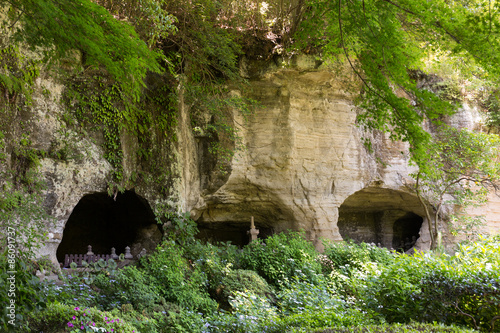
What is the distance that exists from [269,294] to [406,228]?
12142mm

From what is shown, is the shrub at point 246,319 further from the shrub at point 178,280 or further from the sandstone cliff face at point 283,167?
the sandstone cliff face at point 283,167

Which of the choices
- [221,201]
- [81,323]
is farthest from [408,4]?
[221,201]

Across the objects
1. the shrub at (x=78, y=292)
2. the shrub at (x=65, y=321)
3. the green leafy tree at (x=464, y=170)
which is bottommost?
the shrub at (x=78, y=292)

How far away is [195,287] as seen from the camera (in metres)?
7.43

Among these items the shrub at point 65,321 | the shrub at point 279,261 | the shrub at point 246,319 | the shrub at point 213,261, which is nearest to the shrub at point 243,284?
the shrub at point 213,261

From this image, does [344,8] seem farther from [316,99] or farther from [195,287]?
[316,99]

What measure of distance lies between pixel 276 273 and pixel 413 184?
7438 mm

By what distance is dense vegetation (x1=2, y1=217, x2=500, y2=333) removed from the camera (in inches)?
178

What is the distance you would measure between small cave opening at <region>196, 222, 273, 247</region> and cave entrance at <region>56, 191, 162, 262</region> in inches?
92.5

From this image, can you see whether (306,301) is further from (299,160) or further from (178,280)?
(299,160)

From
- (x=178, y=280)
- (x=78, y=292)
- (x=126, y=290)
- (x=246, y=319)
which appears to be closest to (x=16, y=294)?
(x=246, y=319)

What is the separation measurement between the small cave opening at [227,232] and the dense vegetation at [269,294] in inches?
163

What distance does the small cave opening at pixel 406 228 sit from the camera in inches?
687

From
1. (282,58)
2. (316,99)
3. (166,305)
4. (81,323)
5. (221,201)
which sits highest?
(282,58)
